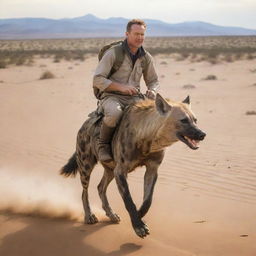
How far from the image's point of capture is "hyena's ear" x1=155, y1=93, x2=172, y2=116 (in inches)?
185

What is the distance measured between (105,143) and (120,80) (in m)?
0.74

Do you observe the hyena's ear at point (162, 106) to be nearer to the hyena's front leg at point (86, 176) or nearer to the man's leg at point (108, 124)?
the man's leg at point (108, 124)

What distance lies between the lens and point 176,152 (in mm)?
10094

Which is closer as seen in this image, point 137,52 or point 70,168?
point 137,52

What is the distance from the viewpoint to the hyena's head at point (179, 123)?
4.54 m

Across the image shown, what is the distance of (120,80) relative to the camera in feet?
18.1

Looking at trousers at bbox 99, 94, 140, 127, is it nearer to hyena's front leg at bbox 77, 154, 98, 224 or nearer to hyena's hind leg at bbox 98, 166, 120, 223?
hyena's front leg at bbox 77, 154, 98, 224

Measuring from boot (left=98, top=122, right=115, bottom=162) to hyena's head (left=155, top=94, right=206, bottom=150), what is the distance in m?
0.88

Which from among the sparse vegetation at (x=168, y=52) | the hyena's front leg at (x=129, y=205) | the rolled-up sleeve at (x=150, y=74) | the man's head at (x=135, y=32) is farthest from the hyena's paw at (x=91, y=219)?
the sparse vegetation at (x=168, y=52)

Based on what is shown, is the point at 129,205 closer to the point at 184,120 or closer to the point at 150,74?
the point at 184,120

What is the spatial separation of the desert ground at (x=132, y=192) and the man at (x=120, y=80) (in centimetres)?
108

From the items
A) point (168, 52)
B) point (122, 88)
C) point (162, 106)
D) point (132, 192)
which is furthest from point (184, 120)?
point (168, 52)

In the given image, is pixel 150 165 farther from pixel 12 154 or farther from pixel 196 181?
pixel 12 154

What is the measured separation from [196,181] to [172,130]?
3598 mm
